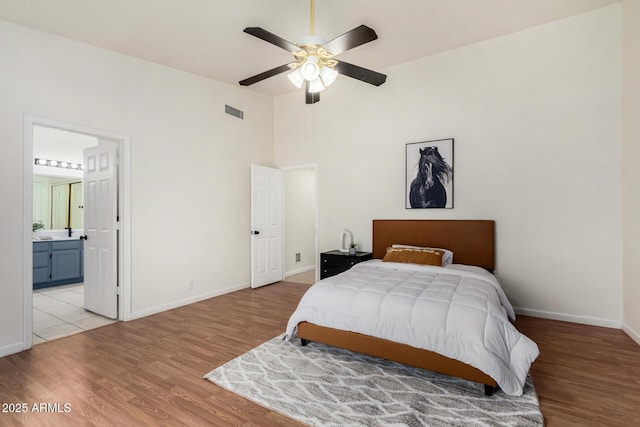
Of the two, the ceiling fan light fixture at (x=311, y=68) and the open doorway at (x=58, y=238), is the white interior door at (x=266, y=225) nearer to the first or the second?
the open doorway at (x=58, y=238)

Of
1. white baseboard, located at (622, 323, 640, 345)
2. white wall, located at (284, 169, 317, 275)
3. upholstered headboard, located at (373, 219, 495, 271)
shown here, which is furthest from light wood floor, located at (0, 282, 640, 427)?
white wall, located at (284, 169, 317, 275)

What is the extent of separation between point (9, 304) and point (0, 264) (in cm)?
39

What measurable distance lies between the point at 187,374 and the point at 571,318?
4.12m

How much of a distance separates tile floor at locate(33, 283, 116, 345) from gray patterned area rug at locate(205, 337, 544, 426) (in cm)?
218

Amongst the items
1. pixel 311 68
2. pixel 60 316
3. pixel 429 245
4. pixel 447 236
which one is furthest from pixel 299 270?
pixel 311 68

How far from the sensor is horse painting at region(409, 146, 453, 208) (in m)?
4.27

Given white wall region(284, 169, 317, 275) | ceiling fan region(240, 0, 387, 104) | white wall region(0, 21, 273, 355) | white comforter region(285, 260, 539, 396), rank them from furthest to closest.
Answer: white wall region(284, 169, 317, 275), white wall region(0, 21, 273, 355), ceiling fan region(240, 0, 387, 104), white comforter region(285, 260, 539, 396)

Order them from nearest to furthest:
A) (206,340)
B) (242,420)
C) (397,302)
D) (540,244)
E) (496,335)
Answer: (242,420) → (496,335) → (397,302) → (206,340) → (540,244)

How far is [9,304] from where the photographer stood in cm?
296

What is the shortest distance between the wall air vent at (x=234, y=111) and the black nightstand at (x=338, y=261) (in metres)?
2.74

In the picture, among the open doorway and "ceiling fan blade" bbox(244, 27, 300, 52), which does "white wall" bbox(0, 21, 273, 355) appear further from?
"ceiling fan blade" bbox(244, 27, 300, 52)

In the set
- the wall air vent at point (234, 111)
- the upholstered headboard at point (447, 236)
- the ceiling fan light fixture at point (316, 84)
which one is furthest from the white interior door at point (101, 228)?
the upholstered headboard at point (447, 236)

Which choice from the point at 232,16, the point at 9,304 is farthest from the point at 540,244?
the point at 9,304

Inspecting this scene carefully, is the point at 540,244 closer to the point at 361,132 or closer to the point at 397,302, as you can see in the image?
the point at 397,302
